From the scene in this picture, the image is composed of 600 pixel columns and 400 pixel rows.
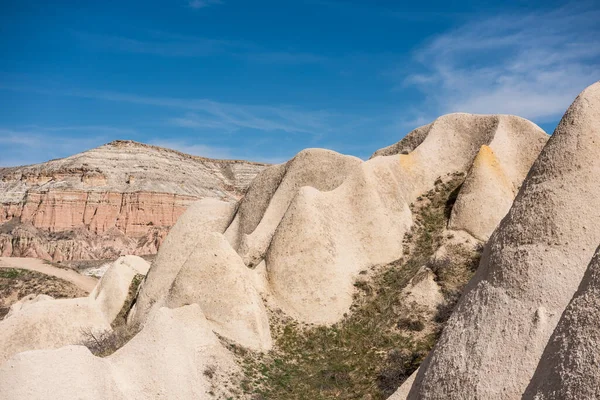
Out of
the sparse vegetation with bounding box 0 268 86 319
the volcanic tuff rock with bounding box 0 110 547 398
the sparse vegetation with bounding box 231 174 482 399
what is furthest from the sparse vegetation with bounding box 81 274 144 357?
the sparse vegetation with bounding box 0 268 86 319

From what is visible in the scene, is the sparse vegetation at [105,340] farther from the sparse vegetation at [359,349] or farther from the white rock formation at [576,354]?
the white rock formation at [576,354]

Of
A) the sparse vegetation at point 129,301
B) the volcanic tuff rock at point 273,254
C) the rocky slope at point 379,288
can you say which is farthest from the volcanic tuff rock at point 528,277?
the sparse vegetation at point 129,301

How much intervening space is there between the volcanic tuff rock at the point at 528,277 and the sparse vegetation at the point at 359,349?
22.8 ft

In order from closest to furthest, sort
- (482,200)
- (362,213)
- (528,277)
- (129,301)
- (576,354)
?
(576,354), (528,277), (482,200), (362,213), (129,301)

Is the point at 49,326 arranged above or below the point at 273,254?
below

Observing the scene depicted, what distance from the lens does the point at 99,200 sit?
96.4 m

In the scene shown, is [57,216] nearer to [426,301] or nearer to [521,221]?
[426,301]

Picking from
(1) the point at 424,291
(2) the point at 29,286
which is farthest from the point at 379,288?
(2) the point at 29,286

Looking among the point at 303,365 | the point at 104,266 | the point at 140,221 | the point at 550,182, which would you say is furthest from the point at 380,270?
the point at 140,221

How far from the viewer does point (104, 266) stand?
2896 inches

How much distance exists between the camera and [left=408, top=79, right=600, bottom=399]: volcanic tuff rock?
957 centimetres

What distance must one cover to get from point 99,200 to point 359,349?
85057 millimetres

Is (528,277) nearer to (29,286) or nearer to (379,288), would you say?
(379,288)

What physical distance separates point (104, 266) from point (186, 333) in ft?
198
